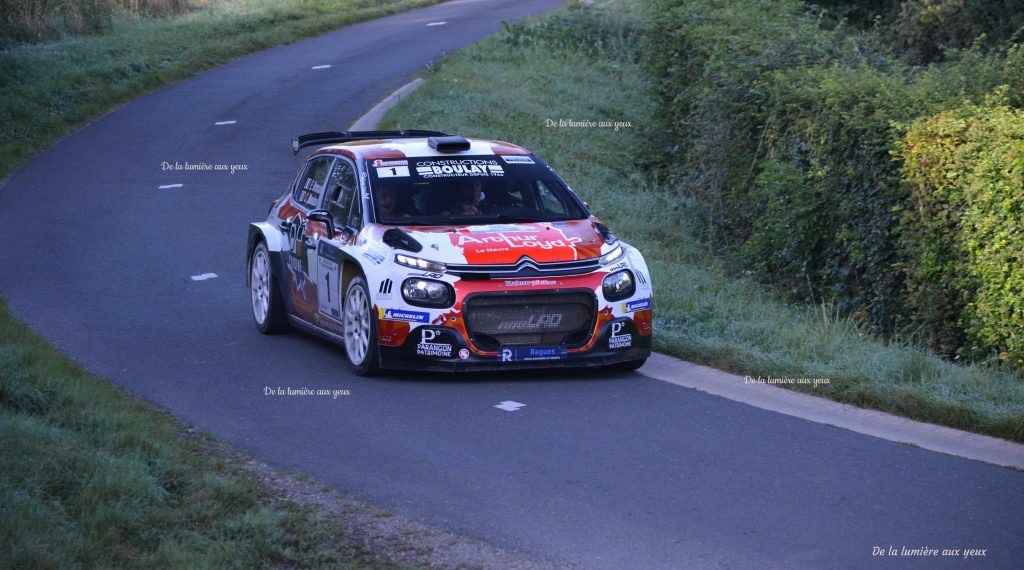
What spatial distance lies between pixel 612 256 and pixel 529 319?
887 mm

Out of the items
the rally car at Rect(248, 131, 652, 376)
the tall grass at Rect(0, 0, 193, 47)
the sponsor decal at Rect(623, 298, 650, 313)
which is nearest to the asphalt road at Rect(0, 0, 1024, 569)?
the rally car at Rect(248, 131, 652, 376)

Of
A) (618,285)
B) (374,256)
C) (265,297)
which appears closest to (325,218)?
(374,256)

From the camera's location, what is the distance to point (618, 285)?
31.4ft

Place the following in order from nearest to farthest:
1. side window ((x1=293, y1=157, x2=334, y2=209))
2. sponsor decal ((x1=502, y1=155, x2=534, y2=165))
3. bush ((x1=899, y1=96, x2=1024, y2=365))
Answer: bush ((x1=899, y1=96, x2=1024, y2=365)) → sponsor decal ((x1=502, y1=155, x2=534, y2=165)) → side window ((x1=293, y1=157, x2=334, y2=209))

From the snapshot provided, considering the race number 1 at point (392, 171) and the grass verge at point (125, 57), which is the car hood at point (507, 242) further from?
the grass verge at point (125, 57)

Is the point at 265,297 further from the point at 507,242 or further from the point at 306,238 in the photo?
the point at 507,242

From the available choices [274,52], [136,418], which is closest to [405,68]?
[274,52]

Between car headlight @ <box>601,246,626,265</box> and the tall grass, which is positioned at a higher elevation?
car headlight @ <box>601,246,626,265</box>

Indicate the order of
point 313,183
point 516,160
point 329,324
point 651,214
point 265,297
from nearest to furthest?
point 329,324, point 516,160, point 313,183, point 265,297, point 651,214

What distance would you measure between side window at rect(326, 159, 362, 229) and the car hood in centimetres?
60

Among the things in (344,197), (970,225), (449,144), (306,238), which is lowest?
(306,238)

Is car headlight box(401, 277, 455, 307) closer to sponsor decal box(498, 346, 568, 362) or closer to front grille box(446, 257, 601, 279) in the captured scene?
front grille box(446, 257, 601, 279)

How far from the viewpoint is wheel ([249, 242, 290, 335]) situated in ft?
36.8

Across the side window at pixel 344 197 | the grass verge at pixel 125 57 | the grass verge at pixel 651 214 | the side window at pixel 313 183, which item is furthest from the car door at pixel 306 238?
the grass verge at pixel 125 57
